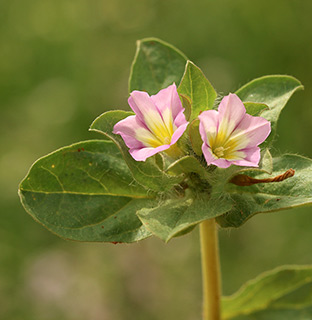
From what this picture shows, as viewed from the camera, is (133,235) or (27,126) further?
(27,126)

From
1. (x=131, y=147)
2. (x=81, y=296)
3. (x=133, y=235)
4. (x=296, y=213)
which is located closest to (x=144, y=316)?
(x=81, y=296)

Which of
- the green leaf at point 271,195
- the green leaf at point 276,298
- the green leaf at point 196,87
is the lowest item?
the green leaf at point 276,298

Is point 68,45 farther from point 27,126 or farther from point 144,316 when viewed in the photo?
point 144,316

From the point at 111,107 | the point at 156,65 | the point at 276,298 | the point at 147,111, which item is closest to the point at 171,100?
the point at 147,111

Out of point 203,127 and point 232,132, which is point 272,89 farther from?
point 203,127

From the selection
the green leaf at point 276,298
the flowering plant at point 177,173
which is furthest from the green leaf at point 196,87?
the green leaf at point 276,298

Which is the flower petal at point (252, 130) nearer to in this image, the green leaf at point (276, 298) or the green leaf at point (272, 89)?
the green leaf at point (272, 89)
